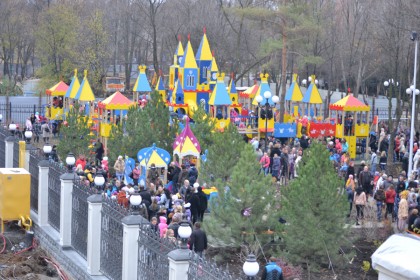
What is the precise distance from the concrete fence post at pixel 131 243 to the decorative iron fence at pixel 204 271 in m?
2.33

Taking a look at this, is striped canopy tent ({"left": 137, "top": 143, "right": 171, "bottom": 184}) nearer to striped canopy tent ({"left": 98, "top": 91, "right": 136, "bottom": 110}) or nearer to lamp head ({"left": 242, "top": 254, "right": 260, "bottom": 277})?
striped canopy tent ({"left": 98, "top": 91, "right": 136, "bottom": 110})

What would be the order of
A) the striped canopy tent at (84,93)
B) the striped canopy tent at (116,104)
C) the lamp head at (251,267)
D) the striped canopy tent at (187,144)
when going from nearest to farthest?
the lamp head at (251,267) → the striped canopy tent at (187,144) → the striped canopy tent at (116,104) → the striped canopy tent at (84,93)

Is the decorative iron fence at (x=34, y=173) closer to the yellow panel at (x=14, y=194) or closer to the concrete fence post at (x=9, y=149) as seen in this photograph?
the yellow panel at (x=14, y=194)

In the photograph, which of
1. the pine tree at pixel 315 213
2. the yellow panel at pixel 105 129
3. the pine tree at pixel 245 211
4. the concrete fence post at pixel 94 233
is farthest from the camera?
the yellow panel at pixel 105 129

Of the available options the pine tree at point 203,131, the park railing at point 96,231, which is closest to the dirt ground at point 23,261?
the park railing at point 96,231

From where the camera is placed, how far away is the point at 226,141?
22.7m

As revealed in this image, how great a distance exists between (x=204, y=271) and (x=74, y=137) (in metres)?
18.2

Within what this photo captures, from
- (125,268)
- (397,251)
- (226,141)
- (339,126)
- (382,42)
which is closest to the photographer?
(125,268)

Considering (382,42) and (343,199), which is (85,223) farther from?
(382,42)

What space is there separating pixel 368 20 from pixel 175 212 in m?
29.9

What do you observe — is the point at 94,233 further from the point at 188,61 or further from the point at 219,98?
the point at 188,61

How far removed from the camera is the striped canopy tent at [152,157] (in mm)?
25328

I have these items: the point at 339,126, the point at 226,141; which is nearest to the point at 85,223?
the point at 226,141

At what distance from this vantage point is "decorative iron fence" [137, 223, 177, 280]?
1203 cm
